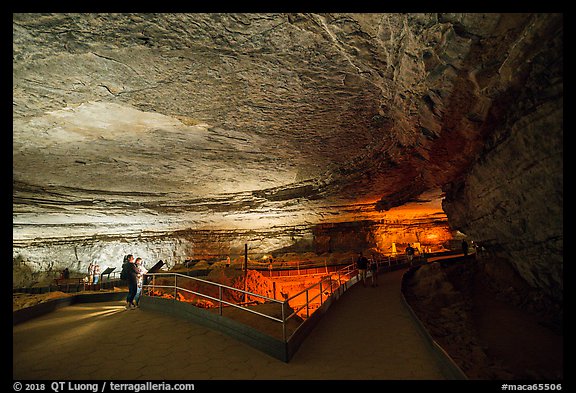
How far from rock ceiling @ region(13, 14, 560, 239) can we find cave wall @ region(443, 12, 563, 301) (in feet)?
0.63

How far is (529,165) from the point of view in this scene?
6.14 metres

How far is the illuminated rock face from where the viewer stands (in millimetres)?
4609

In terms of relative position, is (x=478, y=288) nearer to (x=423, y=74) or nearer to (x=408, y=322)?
(x=408, y=322)

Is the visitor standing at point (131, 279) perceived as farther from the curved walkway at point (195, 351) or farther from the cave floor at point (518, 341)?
the cave floor at point (518, 341)

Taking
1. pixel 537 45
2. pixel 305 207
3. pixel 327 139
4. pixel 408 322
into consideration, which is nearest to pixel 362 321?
pixel 408 322

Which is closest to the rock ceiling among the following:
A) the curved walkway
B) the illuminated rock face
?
the illuminated rock face

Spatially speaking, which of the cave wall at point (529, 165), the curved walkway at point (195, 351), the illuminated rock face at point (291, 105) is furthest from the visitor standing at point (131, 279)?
the cave wall at point (529, 165)

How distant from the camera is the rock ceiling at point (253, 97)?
4609mm

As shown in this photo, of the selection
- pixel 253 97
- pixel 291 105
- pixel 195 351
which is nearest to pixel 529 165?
pixel 291 105

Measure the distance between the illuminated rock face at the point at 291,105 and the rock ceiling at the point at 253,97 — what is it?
4 cm

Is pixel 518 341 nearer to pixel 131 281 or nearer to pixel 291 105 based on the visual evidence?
pixel 291 105

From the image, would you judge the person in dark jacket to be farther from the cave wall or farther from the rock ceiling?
the cave wall

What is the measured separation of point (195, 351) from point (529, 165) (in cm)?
781

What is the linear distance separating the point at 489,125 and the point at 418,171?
5.09 m
